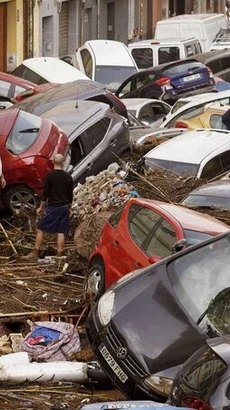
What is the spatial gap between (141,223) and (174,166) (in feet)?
17.3

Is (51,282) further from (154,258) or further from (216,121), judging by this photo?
(216,121)

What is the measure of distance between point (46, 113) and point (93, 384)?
31.7ft

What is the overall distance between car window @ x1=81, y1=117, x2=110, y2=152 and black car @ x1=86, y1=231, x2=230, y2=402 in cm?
755

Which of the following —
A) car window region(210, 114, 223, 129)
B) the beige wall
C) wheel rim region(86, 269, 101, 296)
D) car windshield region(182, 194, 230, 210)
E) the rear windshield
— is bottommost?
the beige wall

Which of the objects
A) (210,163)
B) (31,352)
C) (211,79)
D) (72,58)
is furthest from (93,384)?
(72,58)

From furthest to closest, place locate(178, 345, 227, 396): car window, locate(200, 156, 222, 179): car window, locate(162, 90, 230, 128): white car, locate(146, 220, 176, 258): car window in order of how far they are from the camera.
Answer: locate(162, 90, 230, 128): white car < locate(200, 156, 222, 179): car window < locate(146, 220, 176, 258): car window < locate(178, 345, 227, 396): car window

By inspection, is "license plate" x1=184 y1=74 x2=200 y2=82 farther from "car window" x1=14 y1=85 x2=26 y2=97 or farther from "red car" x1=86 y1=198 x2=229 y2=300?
"red car" x1=86 y1=198 x2=229 y2=300

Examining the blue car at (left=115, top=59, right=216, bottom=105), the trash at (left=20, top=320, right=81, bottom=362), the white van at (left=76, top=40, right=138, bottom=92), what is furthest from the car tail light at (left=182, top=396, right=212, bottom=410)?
the white van at (left=76, top=40, right=138, bottom=92)

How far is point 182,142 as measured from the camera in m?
18.7

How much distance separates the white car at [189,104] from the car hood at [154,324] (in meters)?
13.2

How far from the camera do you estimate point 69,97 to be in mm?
21703

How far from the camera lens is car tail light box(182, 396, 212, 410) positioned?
26.6 feet

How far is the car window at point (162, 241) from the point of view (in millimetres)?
12328

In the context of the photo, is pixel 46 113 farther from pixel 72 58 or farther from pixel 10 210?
pixel 72 58
